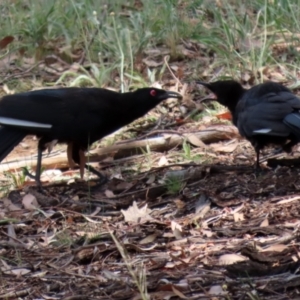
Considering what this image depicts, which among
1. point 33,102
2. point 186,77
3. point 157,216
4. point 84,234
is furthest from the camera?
point 186,77

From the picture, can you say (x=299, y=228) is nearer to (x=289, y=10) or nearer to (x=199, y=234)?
(x=199, y=234)

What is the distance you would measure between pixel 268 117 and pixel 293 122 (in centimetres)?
24

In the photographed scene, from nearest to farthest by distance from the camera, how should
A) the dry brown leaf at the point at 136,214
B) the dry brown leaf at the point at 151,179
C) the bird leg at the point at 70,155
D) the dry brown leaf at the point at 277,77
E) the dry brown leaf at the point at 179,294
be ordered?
1. the dry brown leaf at the point at 179,294
2. the dry brown leaf at the point at 136,214
3. the dry brown leaf at the point at 151,179
4. the bird leg at the point at 70,155
5. the dry brown leaf at the point at 277,77

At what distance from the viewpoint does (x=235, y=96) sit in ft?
22.4

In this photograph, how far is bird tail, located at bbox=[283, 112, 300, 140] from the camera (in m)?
5.68

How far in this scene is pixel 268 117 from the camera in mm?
5902

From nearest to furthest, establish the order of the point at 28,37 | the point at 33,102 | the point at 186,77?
the point at 33,102
the point at 186,77
the point at 28,37

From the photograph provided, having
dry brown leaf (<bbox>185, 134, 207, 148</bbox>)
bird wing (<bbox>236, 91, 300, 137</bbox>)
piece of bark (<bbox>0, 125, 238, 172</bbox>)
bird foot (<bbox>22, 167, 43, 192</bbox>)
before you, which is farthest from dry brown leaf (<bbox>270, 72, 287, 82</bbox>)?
bird foot (<bbox>22, 167, 43, 192</bbox>)

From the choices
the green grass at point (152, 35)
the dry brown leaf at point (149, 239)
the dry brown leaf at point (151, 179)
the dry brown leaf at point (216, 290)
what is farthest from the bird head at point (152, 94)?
the dry brown leaf at point (216, 290)

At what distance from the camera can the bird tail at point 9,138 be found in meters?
6.27

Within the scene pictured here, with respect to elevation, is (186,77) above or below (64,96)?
below

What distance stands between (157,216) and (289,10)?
166 inches

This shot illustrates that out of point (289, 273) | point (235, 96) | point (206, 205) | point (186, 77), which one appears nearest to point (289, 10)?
point (186, 77)

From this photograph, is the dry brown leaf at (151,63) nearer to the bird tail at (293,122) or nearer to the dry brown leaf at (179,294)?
the bird tail at (293,122)
